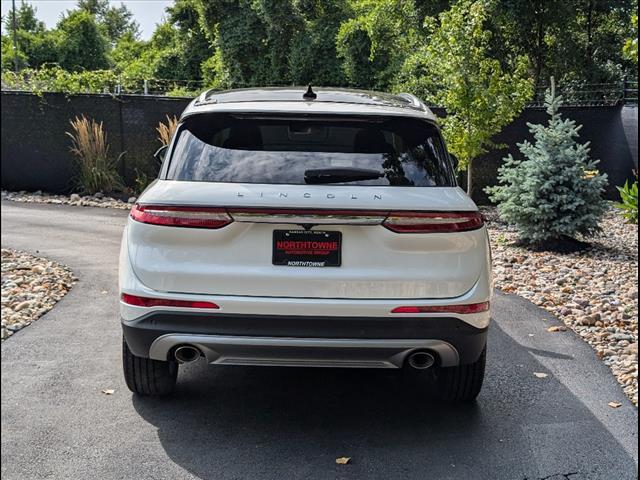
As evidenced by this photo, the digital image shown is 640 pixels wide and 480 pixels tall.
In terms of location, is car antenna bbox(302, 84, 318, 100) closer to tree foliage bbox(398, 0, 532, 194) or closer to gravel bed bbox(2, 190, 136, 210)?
tree foliage bbox(398, 0, 532, 194)

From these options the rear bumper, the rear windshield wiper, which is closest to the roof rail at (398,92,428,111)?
the rear windshield wiper

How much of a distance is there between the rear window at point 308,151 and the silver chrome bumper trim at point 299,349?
80 cm

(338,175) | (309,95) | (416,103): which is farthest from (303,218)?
(416,103)

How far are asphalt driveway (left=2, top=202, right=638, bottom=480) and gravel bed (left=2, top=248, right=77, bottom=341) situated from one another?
1.25 feet

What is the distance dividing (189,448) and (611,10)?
24524mm

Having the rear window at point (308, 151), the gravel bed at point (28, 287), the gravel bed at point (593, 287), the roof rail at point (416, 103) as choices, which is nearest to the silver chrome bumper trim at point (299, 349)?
the rear window at point (308, 151)

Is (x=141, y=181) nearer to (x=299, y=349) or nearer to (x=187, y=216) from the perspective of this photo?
(x=187, y=216)

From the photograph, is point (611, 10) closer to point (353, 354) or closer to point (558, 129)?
point (558, 129)

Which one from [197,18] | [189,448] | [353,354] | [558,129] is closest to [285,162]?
[353,354]

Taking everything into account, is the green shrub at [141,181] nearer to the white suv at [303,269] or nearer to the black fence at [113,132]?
the black fence at [113,132]

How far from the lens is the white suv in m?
3.53

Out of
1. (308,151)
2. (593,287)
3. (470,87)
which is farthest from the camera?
(470,87)

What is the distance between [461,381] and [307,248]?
134 cm

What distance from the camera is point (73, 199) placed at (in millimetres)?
13859
